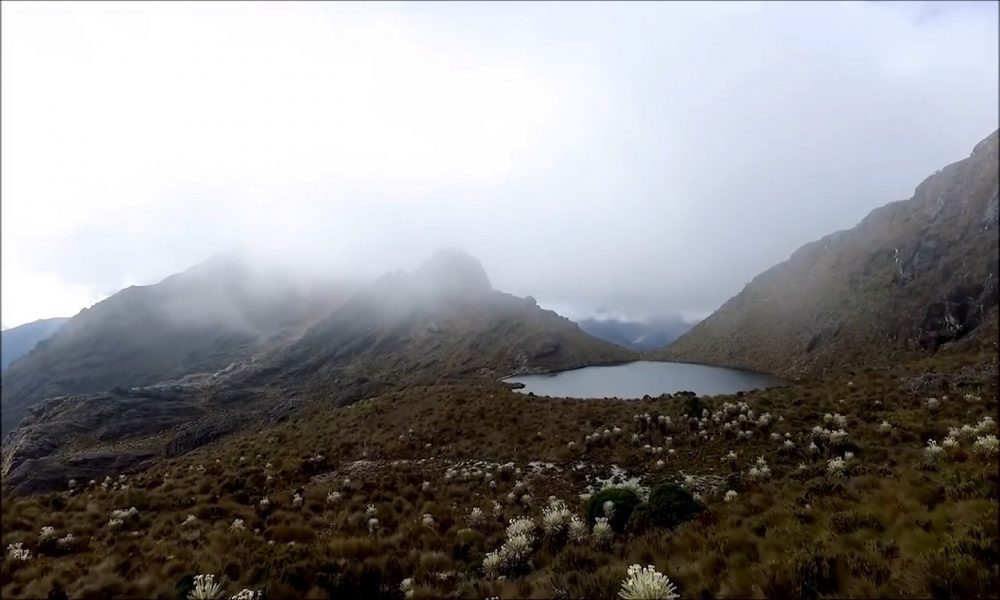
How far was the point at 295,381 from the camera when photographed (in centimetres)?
14150

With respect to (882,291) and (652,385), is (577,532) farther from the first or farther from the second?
(882,291)

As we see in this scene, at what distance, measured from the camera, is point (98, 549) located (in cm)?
1224

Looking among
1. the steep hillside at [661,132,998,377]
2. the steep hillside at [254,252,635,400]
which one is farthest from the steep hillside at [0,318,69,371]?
the steep hillside at [254,252,635,400]

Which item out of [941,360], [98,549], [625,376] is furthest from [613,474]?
[625,376]

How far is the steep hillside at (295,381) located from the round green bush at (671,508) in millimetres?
49146

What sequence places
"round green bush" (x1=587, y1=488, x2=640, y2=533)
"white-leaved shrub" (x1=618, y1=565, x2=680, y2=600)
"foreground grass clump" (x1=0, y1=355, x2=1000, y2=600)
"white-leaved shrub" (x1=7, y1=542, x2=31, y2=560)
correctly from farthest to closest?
"round green bush" (x1=587, y1=488, x2=640, y2=533) → "white-leaved shrub" (x1=7, y1=542, x2=31, y2=560) → "foreground grass clump" (x1=0, y1=355, x2=1000, y2=600) → "white-leaved shrub" (x1=618, y1=565, x2=680, y2=600)

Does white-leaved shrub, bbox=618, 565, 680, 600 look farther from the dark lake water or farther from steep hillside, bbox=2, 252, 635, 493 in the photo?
steep hillside, bbox=2, 252, 635, 493

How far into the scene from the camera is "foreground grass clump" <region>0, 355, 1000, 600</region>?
7.41 meters

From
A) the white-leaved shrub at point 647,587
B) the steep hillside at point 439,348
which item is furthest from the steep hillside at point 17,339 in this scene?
the steep hillside at point 439,348

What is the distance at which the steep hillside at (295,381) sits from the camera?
63188 millimetres

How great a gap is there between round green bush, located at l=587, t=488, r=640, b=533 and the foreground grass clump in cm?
8

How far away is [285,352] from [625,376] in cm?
12961

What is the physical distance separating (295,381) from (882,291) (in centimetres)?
14115

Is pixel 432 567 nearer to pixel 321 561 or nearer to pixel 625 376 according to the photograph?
pixel 321 561
